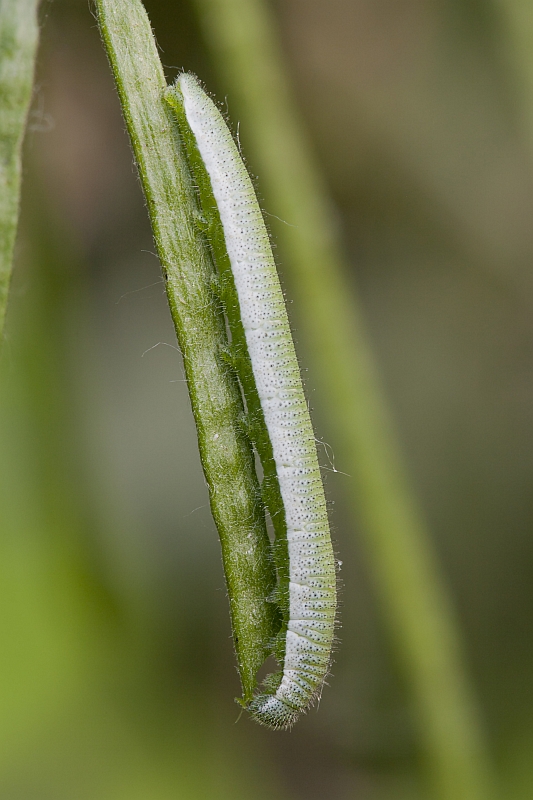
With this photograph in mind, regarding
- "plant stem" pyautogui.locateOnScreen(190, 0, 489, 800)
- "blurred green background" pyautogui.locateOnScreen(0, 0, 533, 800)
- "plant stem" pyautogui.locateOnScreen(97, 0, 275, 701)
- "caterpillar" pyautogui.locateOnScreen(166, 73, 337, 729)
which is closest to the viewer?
"plant stem" pyautogui.locateOnScreen(97, 0, 275, 701)

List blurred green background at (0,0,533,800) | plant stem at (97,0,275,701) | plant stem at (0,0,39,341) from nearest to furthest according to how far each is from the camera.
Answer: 1. plant stem at (0,0,39,341)
2. plant stem at (97,0,275,701)
3. blurred green background at (0,0,533,800)

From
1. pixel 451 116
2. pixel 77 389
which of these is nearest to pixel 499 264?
pixel 451 116

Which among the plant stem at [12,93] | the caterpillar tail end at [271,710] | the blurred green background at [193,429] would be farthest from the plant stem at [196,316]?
the blurred green background at [193,429]

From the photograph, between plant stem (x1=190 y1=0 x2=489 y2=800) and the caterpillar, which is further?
plant stem (x1=190 y1=0 x2=489 y2=800)

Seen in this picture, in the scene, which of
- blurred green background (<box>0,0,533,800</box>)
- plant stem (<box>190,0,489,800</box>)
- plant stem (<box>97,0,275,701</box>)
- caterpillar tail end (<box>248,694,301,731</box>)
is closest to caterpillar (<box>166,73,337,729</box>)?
caterpillar tail end (<box>248,694,301,731</box>)

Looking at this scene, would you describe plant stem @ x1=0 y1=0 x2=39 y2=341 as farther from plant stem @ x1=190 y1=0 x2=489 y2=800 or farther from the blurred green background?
the blurred green background

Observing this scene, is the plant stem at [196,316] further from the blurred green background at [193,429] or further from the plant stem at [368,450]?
the blurred green background at [193,429]

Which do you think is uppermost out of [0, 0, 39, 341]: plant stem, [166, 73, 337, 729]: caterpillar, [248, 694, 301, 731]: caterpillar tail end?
[0, 0, 39, 341]: plant stem

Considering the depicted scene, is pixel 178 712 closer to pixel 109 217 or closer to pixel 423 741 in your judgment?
pixel 423 741
